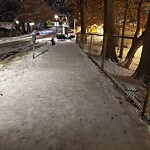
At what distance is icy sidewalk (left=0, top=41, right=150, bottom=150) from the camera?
403cm

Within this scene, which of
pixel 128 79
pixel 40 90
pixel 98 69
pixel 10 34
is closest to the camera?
pixel 40 90

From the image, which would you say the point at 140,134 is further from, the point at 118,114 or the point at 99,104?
the point at 99,104

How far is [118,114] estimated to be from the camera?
5.20 metres

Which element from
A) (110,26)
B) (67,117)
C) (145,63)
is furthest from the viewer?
(110,26)

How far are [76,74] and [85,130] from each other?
16.5 ft

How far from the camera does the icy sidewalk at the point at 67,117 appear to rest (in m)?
4.03

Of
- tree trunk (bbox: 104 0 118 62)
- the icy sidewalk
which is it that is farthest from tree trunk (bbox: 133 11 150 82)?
tree trunk (bbox: 104 0 118 62)

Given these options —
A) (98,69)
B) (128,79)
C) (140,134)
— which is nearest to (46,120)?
(140,134)

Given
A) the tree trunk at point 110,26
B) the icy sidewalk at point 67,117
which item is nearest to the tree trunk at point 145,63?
the icy sidewalk at point 67,117

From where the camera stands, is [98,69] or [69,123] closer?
[69,123]

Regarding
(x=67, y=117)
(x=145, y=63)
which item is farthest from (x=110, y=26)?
(x=67, y=117)

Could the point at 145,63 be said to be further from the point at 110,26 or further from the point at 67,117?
the point at 110,26

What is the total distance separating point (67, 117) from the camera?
5039 millimetres

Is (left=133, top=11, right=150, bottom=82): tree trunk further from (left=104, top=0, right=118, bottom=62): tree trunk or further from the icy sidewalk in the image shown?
(left=104, top=0, right=118, bottom=62): tree trunk
